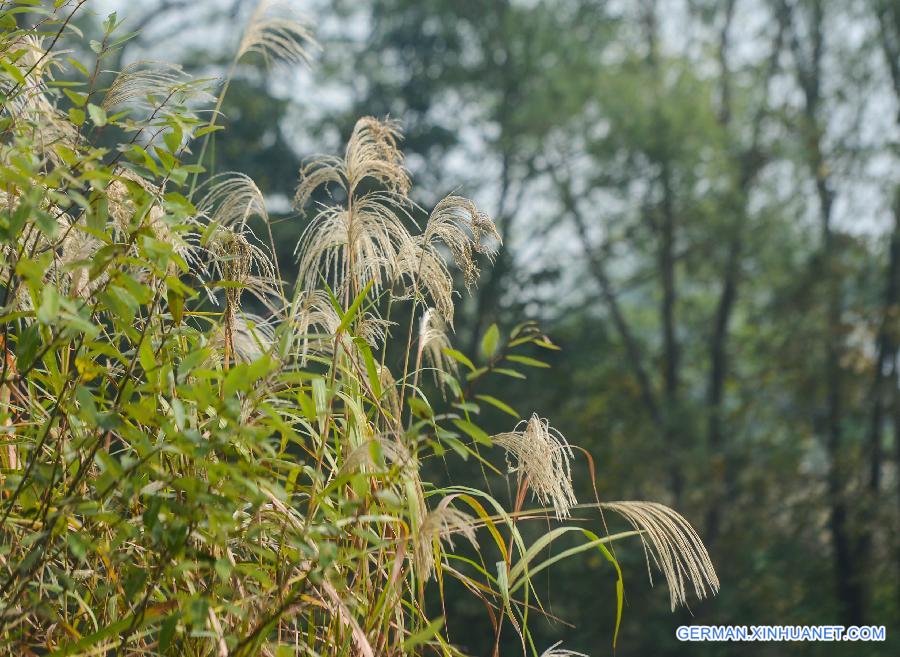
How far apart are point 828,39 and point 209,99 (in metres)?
8.77

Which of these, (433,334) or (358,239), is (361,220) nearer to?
(358,239)

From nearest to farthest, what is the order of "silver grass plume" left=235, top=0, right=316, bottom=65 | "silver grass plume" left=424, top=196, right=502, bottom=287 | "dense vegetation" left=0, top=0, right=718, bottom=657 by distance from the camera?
"dense vegetation" left=0, top=0, right=718, bottom=657, "silver grass plume" left=424, top=196, right=502, bottom=287, "silver grass plume" left=235, top=0, right=316, bottom=65

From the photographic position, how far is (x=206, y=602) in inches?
37.4

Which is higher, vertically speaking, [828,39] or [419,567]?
[828,39]

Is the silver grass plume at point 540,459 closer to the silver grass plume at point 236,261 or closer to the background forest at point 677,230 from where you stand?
the silver grass plume at point 236,261

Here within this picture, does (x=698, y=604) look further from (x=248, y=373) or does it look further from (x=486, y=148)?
(x=248, y=373)

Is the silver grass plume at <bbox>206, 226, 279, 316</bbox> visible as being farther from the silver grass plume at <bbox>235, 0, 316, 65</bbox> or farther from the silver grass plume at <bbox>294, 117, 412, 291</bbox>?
the silver grass plume at <bbox>235, 0, 316, 65</bbox>

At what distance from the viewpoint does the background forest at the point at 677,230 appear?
26.0 feet

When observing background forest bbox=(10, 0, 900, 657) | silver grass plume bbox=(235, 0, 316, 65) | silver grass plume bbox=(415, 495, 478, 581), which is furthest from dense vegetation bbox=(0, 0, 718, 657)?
background forest bbox=(10, 0, 900, 657)

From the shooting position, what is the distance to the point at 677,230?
1005cm

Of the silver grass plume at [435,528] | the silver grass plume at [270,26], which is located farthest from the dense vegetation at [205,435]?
the silver grass plume at [270,26]

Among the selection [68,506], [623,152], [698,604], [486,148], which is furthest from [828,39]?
[68,506]

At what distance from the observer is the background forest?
26.0 ft

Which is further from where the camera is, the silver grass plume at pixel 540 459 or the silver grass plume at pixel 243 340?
the silver grass plume at pixel 243 340
